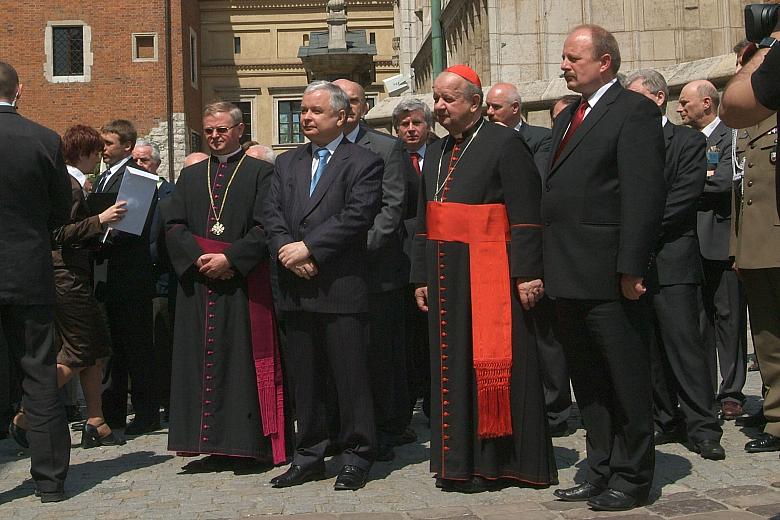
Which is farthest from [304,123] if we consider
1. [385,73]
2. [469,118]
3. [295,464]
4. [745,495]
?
[385,73]

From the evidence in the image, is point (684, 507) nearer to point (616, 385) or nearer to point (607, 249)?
point (616, 385)

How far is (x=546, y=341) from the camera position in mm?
7293

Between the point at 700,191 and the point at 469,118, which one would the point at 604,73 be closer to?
the point at 469,118

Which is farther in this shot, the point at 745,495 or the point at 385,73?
the point at 385,73

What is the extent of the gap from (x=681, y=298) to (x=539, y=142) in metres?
1.76

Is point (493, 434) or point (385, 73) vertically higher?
point (385, 73)

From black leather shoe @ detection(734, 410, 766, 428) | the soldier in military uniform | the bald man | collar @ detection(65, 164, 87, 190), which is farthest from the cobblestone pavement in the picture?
the bald man

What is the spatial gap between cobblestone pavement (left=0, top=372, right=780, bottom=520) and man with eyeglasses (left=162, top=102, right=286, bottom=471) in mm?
205

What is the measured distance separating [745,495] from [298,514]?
211cm

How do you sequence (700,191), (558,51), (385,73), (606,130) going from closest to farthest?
(606,130) < (700,191) < (558,51) < (385,73)

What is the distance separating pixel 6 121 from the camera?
555 centimetres

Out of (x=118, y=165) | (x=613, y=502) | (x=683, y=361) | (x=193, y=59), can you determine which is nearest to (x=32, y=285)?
(x=118, y=165)

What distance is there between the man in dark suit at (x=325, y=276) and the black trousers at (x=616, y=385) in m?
1.19

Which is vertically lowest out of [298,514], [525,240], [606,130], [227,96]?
[298,514]
